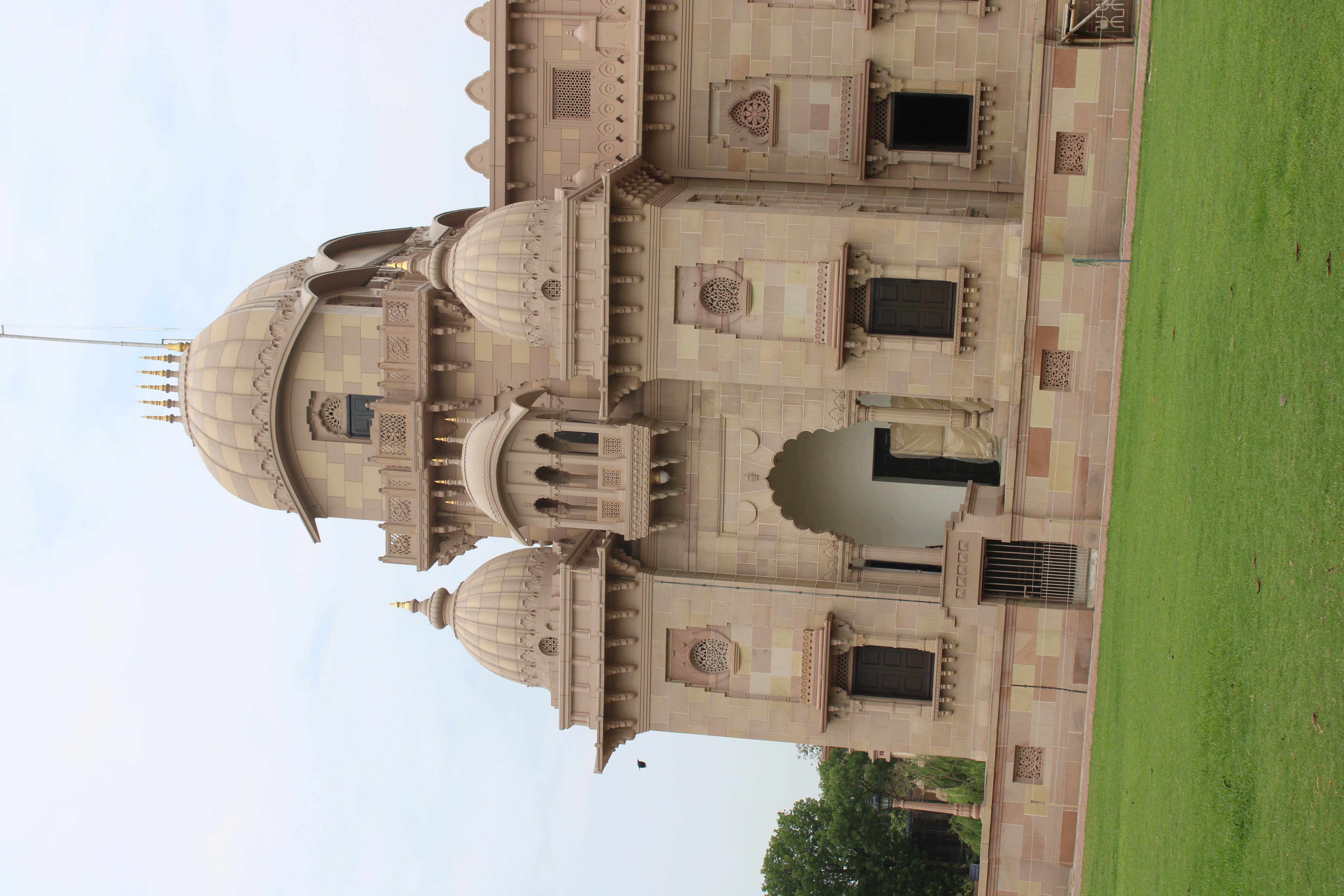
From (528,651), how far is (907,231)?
10775 mm

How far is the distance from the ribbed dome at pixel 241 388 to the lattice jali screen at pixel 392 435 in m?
2.49

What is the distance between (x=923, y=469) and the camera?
2422 cm

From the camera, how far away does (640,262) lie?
794 inches

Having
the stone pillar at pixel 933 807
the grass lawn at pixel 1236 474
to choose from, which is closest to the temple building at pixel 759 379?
the grass lawn at pixel 1236 474

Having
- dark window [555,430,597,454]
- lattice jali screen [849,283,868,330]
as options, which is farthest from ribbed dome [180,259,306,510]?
lattice jali screen [849,283,868,330]

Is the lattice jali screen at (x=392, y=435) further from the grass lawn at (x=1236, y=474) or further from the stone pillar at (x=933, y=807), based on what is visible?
the stone pillar at (x=933, y=807)

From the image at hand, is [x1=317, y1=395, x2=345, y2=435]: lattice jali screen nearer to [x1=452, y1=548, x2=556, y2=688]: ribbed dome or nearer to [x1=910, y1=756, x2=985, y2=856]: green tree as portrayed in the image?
[x1=452, y1=548, x2=556, y2=688]: ribbed dome

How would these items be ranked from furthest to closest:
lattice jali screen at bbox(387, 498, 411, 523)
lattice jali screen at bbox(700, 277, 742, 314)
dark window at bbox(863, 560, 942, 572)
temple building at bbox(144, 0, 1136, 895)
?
lattice jali screen at bbox(387, 498, 411, 523) < dark window at bbox(863, 560, 942, 572) < lattice jali screen at bbox(700, 277, 742, 314) < temple building at bbox(144, 0, 1136, 895)

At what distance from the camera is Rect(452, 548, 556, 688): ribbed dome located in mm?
22688

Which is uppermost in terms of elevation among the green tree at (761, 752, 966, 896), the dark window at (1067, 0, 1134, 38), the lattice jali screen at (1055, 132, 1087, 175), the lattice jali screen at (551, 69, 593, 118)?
the dark window at (1067, 0, 1134, 38)

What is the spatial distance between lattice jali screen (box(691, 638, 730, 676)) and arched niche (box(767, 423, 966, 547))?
3478 millimetres

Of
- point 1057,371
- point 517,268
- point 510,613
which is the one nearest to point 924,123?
point 1057,371

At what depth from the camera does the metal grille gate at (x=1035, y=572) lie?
802 inches

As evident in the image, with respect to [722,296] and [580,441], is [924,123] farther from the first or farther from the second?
[580,441]
